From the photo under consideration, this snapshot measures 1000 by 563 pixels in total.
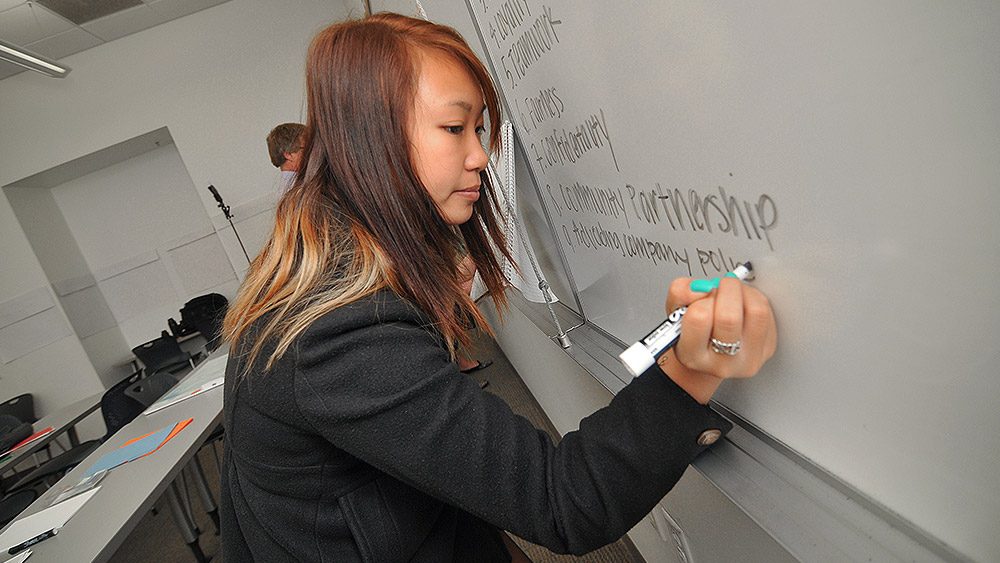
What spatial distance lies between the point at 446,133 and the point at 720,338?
39 cm

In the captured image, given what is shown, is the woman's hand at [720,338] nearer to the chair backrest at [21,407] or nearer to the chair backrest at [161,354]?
the chair backrest at [161,354]

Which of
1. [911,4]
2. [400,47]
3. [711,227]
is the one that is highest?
[400,47]

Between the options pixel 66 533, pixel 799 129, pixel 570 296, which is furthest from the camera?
pixel 66 533

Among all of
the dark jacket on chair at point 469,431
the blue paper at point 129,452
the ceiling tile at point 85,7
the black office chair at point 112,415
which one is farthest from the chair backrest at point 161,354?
the dark jacket on chair at point 469,431

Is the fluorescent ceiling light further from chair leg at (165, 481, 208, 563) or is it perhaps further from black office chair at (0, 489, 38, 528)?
chair leg at (165, 481, 208, 563)

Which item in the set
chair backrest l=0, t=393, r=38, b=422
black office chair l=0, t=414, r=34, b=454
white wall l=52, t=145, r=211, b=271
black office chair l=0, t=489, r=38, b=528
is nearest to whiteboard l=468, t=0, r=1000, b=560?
black office chair l=0, t=489, r=38, b=528

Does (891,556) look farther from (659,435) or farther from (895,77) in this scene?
(895,77)

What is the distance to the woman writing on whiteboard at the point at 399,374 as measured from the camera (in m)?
0.53

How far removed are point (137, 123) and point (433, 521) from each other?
253 inches

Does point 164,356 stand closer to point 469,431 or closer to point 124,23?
point 124,23

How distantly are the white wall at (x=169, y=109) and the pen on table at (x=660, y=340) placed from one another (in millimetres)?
5804

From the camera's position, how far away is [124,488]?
191cm

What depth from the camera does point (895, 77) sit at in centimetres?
35

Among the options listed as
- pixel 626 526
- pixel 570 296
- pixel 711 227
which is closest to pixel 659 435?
pixel 626 526
